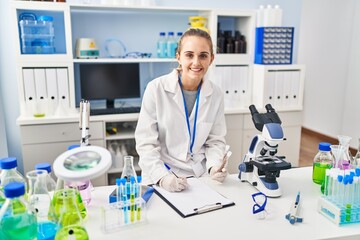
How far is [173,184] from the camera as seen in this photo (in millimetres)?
1371

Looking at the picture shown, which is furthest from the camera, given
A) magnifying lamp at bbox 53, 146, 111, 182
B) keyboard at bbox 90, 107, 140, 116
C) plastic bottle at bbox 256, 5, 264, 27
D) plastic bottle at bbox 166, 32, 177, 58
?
plastic bottle at bbox 256, 5, 264, 27

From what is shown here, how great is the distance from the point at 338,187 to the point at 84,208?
2.98ft

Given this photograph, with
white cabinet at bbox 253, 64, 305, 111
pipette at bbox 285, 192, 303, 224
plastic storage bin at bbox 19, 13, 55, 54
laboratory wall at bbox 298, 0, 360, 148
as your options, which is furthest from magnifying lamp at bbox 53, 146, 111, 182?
laboratory wall at bbox 298, 0, 360, 148

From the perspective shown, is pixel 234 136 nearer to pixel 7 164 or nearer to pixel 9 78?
pixel 9 78

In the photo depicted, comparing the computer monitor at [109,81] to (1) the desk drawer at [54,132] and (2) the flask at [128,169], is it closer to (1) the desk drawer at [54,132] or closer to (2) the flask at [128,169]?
Answer: (1) the desk drawer at [54,132]

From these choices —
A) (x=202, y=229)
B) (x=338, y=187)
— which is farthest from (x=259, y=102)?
(x=202, y=229)

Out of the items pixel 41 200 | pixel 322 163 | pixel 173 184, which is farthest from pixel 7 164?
pixel 322 163

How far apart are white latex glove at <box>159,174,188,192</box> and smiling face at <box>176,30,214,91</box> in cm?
56

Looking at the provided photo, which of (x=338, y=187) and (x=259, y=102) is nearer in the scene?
(x=338, y=187)

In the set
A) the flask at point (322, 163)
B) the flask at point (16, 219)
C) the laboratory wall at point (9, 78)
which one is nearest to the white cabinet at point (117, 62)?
the laboratory wall at point (9, 78)

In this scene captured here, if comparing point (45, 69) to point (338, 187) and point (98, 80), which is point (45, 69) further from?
point (338, 187)

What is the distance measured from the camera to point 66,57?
2703 mm

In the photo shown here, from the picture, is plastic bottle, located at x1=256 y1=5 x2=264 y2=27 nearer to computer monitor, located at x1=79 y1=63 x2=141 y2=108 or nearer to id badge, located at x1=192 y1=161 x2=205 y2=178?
computer monitor, located at x1=79 y1=63 x2=141 y2=108

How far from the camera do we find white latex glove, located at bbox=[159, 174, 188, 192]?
1366mm
